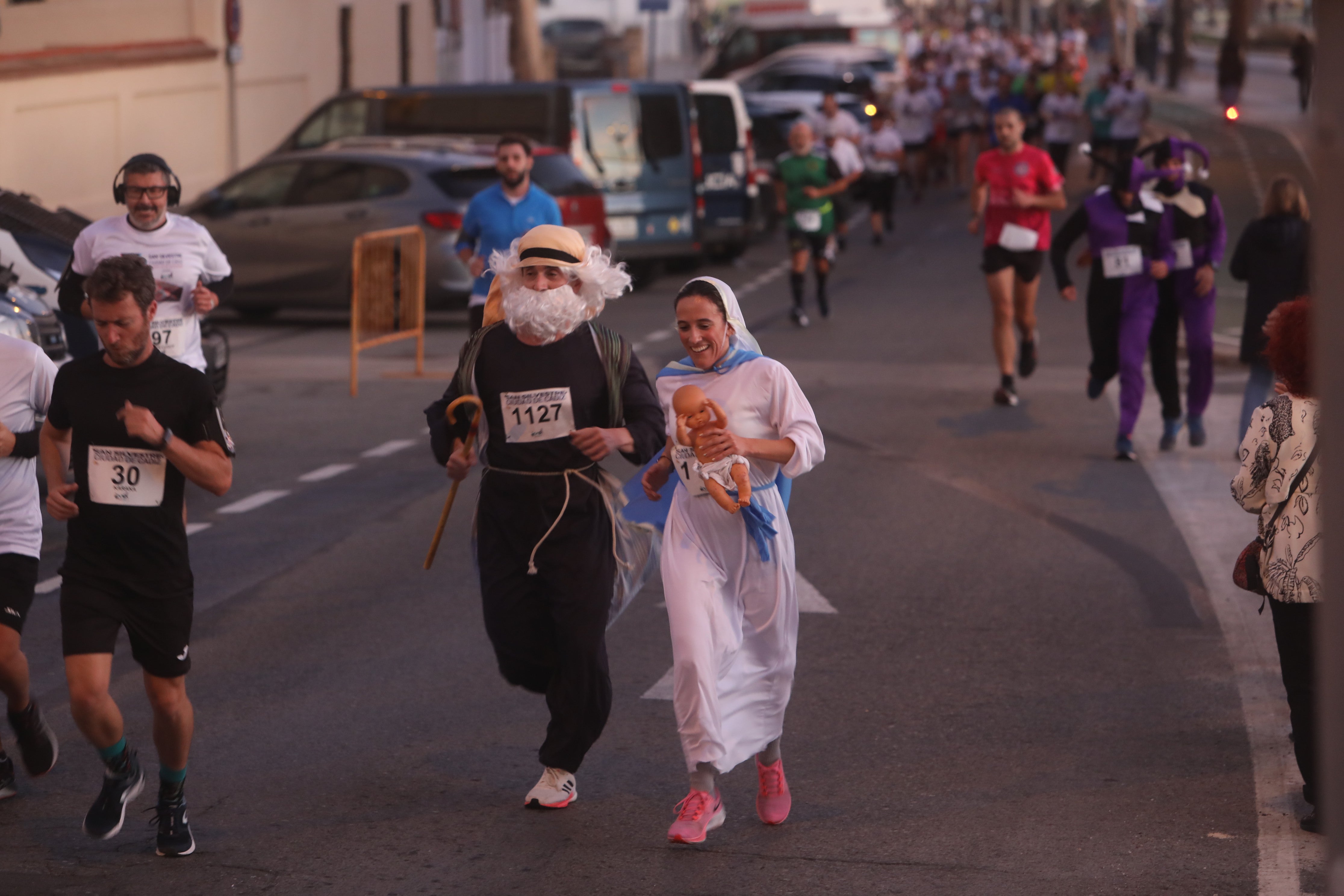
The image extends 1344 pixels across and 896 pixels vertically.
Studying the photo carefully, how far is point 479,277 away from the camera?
1145cm

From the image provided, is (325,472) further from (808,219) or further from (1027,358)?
(808,219)

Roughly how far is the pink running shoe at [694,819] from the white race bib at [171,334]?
4.15 meters

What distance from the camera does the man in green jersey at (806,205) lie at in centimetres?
1773

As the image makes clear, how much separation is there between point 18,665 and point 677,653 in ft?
6.14

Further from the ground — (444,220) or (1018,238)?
(1018,238)

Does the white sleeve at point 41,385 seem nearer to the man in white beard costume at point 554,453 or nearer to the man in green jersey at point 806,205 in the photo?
the man in white beard costume at point 554,453

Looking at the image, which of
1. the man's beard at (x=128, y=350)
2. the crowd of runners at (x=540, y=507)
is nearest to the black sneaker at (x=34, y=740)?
the crowd of runners at (x=540, y=507)

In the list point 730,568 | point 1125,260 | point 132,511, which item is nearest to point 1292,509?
point 730,568

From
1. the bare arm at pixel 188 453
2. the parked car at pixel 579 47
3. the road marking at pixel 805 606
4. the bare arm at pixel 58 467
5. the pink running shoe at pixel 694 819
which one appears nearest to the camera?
the bare arm at pixel 188 453

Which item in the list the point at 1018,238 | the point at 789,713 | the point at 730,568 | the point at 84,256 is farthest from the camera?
the point at 1018,238

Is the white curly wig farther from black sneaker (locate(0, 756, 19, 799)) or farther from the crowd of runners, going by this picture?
black sneaker (locate(0, 756, 19, 799))

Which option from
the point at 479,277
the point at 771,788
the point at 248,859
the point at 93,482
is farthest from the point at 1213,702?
the point at 479,277

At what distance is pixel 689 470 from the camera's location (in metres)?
5.49

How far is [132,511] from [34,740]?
3.24 feet
